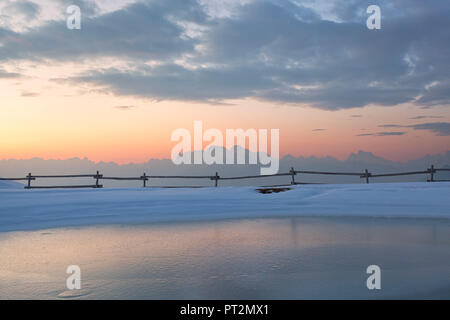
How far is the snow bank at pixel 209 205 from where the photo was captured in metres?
11.8

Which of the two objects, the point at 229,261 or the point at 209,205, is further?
the point at 209,205

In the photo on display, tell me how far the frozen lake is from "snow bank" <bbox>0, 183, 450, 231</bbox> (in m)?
1.96

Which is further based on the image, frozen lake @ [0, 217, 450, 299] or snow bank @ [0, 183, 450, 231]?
snow bank @ [0, 183, 450, 231]

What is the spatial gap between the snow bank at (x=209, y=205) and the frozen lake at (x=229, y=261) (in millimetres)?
1965

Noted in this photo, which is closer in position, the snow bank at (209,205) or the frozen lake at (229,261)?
the frozen lake at (229,261)

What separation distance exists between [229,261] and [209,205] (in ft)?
26.1

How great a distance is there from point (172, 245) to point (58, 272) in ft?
7.86

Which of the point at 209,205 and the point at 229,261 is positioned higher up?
the point at 209,205

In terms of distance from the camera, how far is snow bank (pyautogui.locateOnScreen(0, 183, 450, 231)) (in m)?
11.8

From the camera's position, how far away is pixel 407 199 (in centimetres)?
1436

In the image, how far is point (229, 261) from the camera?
6.09 metres

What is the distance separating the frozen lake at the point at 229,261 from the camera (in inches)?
182
